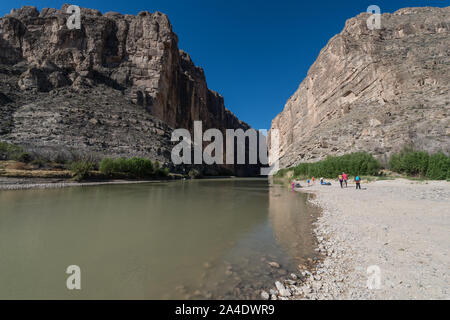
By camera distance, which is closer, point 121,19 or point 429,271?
point 429,271

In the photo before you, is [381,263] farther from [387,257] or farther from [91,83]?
[91,83]

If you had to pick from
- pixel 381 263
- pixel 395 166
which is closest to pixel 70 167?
pixel 381 263

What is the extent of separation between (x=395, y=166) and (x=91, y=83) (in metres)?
62.3

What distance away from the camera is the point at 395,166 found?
19516 mm

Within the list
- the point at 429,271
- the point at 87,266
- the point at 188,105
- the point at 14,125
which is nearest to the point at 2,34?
the point at 14,125

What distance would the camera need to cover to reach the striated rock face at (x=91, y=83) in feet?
114

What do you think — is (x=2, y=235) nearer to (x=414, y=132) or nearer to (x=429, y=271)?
(x=429, y=271)

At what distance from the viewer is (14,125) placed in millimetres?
32562

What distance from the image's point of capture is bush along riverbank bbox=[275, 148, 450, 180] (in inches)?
632

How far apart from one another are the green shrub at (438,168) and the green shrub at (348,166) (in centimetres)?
425

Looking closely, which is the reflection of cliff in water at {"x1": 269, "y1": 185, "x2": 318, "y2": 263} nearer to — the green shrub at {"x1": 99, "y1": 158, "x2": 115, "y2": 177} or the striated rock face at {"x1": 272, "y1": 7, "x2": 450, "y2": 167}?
the striated rock face at {"x1": 272, "y1": 7, "x2": 450, "y2": 167}

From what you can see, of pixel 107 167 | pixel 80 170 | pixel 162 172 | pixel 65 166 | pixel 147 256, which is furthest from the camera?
pixel 162 172

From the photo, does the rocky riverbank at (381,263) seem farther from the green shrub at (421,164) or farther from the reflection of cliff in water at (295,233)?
the green shrub at (421,164)

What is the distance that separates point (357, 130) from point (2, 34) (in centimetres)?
8803
